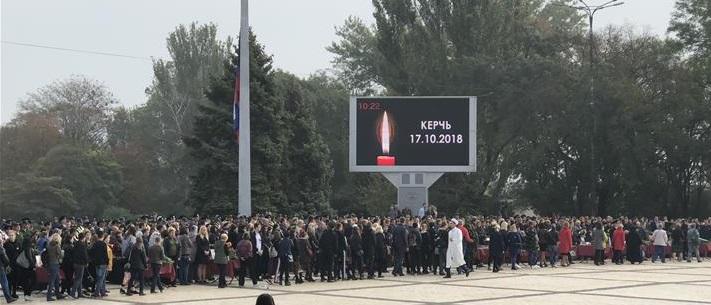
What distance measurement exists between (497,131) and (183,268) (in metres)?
37.9

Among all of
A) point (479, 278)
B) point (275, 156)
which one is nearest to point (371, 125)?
point (275, 156)

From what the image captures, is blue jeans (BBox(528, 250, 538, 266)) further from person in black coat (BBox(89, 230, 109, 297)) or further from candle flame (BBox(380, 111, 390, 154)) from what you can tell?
person in black coat (BBox(89, 230, 109, 297))

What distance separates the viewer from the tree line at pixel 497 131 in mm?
49219

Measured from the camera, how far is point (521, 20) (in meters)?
61.4

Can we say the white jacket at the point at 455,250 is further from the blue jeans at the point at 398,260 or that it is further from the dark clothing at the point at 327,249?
the dark clothing at the point at 327,249

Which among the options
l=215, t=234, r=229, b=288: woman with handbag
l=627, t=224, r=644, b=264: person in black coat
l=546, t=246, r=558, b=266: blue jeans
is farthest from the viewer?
l=627, t=224, r=644, b=264: person in black coat

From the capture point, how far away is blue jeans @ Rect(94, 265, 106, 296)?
2223cm

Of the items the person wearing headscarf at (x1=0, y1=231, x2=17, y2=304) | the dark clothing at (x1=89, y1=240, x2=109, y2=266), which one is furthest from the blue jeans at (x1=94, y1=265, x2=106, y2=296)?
the person wearing headscarf at (x1=0, y1=231, x2=17, y2=304)

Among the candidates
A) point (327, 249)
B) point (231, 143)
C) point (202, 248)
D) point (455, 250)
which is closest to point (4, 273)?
point (202, 248)

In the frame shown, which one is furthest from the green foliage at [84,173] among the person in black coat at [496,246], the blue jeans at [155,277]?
the blue jeans at [155,277]

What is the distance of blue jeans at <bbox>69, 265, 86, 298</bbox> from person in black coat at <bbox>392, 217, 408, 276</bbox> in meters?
9.47

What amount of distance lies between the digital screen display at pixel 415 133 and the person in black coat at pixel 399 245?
481 inches

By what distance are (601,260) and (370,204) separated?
28.3 metres

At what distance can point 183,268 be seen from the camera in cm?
2548
